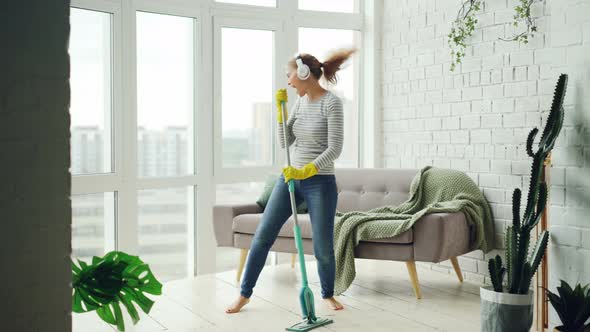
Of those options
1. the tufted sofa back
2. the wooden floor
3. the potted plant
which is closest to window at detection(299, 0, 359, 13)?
the tufted sofa back

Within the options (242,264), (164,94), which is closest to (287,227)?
(242,264)

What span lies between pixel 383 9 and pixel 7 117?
430 centimetres

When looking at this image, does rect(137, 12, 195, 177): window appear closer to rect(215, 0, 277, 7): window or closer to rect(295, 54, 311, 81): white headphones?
rect(215, 0, 277, 7): window

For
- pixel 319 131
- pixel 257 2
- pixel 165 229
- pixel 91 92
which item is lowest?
pixel 165 229

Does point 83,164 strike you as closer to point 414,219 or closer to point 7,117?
point 414,219

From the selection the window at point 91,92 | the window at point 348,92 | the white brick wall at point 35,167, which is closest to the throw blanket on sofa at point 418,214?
the window at point 348,92

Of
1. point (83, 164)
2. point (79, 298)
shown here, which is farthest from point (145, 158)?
point (79, 298)

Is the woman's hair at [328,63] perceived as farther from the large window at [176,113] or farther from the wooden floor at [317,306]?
the wooden floor at [317,306]

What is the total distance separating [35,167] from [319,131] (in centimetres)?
221

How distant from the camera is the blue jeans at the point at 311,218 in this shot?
327cm

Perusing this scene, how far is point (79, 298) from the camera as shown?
137 cm

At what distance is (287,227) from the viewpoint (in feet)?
13.1

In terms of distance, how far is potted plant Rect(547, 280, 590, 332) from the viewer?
8.50ft

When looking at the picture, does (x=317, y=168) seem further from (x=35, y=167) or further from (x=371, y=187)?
(x=35, y=167)
